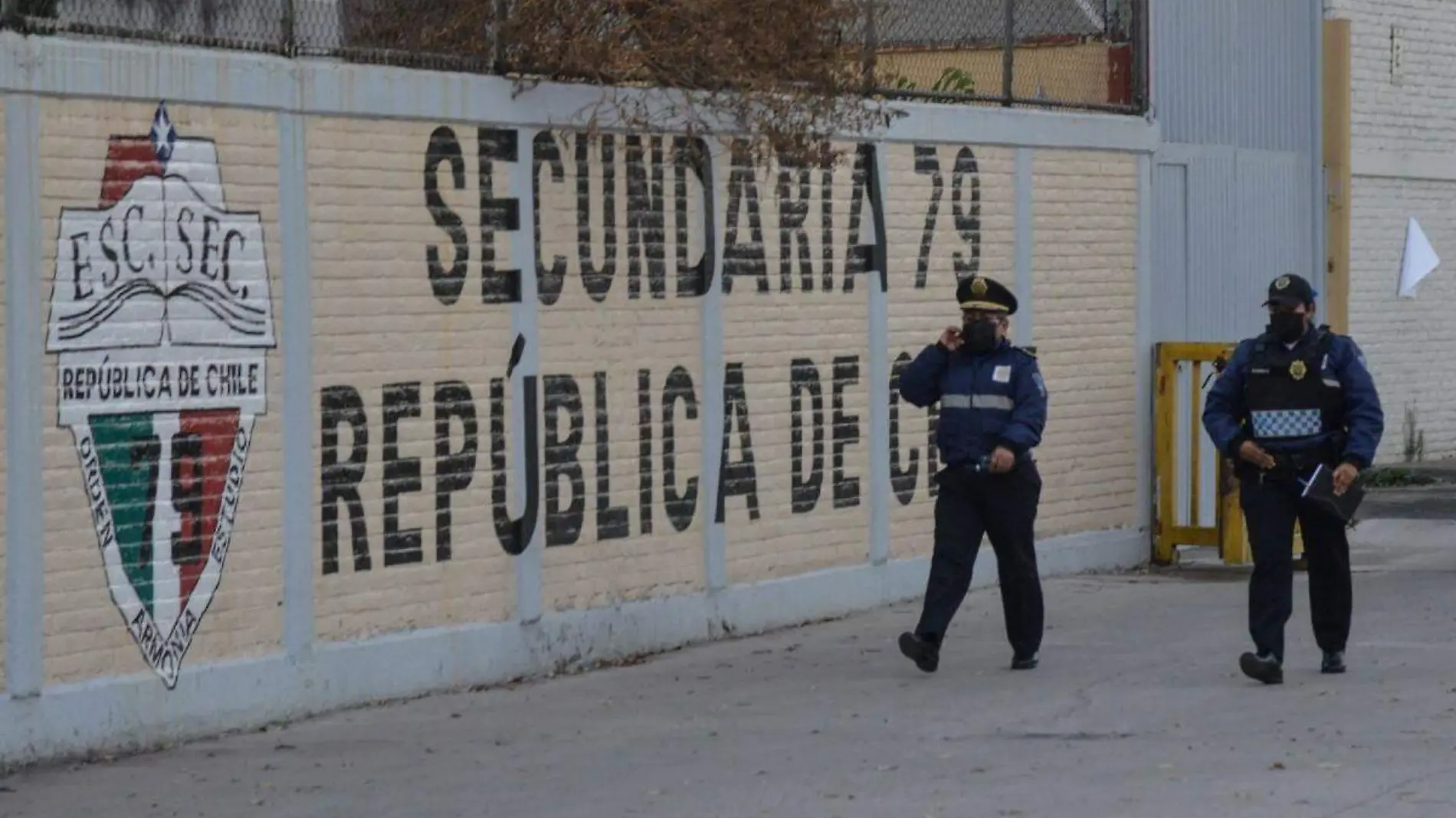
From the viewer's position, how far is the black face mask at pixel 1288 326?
37.6 feet

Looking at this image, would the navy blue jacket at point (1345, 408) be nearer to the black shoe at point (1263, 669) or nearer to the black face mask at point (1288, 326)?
the black face mask at point (1288, 326)

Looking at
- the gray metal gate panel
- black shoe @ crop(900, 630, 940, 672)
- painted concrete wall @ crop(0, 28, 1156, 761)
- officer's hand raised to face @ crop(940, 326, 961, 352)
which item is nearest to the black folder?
officer's hand raised to face @ crop(940, 326, 961, 352)

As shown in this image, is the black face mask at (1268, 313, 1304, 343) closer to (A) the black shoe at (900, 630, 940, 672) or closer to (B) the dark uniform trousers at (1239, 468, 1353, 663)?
(B) the dark uniform trousers at (1239, 468, 1353, 663)

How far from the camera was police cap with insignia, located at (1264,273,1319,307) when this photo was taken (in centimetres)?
1141

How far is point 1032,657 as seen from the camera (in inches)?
478

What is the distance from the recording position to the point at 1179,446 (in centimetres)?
1673

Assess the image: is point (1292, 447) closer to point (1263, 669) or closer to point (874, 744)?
point (1263, 669)

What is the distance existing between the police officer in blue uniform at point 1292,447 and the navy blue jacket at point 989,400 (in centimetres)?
83

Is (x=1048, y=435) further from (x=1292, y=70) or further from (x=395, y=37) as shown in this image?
(x=395, y=37)

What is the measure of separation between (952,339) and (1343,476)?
1.91 meters

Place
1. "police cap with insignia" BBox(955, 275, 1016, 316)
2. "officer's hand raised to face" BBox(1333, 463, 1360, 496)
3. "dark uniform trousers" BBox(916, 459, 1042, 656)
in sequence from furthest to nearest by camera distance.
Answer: "dark uniform trousers" BBox(916, 459, 1042, 656), "police cap with insignia" BBox(955, 275, 1016, 316), "officer's hand raised to face" BBox(1333, 463, 1360, 496)

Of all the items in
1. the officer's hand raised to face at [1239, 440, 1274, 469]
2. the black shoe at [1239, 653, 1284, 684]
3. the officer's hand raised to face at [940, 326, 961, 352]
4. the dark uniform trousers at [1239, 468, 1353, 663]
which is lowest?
the black shoe at [1239, 653, 1284, 684]

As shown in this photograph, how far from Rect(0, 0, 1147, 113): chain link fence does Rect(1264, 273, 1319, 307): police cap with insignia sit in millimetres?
3176

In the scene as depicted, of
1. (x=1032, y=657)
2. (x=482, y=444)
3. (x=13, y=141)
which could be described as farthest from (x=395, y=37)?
(x=1032, y=657)
